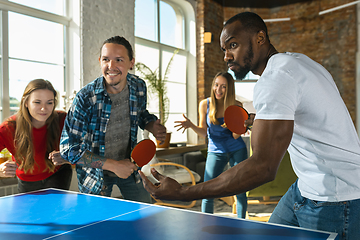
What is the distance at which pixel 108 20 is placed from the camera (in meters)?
5.04

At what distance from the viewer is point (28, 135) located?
8.25ft

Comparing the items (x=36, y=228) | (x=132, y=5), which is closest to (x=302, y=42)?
(x=132, y=5)

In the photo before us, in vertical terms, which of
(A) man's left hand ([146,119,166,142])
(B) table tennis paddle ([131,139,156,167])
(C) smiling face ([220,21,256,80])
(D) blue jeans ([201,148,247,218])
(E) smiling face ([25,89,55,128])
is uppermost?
(C) smiling face ([220,21,256,80])

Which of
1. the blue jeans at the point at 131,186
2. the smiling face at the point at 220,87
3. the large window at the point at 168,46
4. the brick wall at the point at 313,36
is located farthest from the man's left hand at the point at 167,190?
the brick wall at the point at 313,36

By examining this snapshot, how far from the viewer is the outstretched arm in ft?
3.40

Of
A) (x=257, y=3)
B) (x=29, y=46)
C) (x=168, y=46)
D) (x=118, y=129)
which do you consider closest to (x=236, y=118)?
(x=118, y=129)

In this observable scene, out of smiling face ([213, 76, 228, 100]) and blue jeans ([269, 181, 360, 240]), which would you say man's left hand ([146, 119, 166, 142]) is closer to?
blue jeans ([269, 181, 360, 240])

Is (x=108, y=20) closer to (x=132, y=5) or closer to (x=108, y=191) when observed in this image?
(x=132, y=5)

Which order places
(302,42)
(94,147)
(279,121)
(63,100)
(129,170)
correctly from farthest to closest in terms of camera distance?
1. (302,42)
2. (63,100)
3. (94,147)
4. (129,170)
5. (279,121)

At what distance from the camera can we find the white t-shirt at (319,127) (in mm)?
1083

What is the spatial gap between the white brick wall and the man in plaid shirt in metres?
2.71

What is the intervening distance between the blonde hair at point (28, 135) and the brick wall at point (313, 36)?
4.77 meters

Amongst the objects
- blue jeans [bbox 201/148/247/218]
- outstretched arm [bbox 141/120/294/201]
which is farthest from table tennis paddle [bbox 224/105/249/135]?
blue jeans [bbox 201/148/247/218]

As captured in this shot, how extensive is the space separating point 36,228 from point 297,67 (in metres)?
1.18
